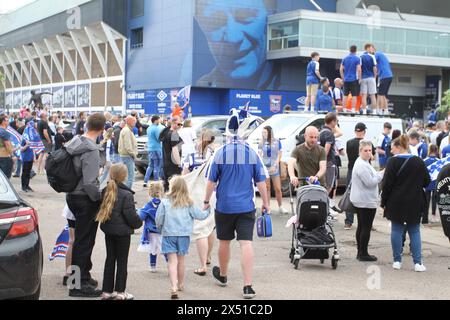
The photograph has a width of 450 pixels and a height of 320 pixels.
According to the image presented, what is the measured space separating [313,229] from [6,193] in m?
4.27

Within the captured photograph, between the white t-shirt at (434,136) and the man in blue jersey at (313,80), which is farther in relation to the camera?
the man in blue jersey at (313,80)

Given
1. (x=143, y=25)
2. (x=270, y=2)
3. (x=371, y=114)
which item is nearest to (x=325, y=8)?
(x=270, y=2)

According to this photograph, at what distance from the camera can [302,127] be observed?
16.0m

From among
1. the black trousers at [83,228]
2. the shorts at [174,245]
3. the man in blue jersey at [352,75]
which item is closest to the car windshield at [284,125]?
the man in blue jersey at [352,75]

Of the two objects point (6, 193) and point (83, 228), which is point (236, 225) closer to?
point (83, 228)

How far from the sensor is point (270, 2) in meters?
50.1

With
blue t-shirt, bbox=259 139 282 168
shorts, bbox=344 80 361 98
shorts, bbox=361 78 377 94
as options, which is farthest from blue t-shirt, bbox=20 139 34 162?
shorts, bbox=361 78 377 94

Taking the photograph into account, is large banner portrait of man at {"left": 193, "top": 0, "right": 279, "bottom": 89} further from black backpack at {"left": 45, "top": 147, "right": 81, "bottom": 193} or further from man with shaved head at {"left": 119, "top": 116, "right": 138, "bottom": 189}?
black backpack at {"left": 45, "top": 147, "right": 81, "bottom": 193}

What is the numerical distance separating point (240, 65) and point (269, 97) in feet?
11.2

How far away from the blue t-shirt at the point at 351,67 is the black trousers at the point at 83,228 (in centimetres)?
1234

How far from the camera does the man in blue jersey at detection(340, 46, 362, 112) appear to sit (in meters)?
18.1

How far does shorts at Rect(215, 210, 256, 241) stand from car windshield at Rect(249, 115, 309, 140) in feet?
28.1

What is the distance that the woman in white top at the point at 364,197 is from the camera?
930cm

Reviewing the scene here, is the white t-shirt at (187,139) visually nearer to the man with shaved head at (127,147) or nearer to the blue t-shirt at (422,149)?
the man with shaved head at (127,147)
